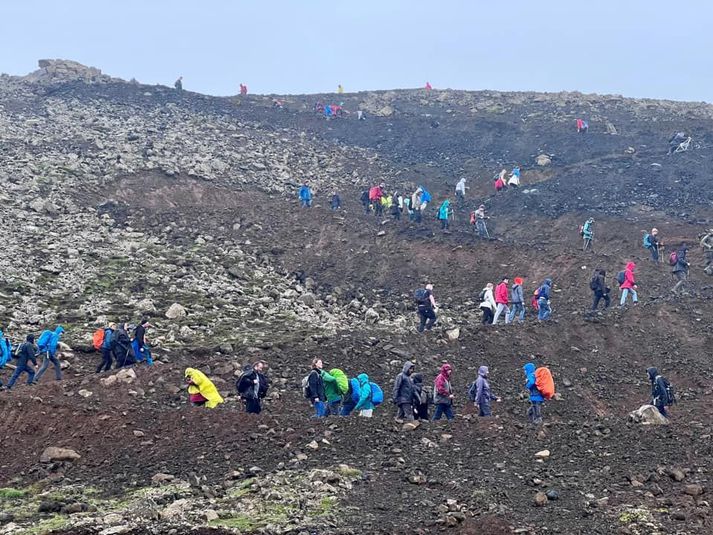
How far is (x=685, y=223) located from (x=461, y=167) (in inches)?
569

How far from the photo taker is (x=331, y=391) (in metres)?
17.3

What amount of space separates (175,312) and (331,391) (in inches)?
354

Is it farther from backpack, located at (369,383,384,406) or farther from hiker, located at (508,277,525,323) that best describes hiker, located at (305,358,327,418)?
hiker, located at (508,277,525,323)

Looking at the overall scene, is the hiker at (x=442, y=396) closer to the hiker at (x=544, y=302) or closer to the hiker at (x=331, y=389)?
the hiker at (x=331, y=389)

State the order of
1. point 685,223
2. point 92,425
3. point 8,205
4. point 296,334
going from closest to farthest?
Result: 1. point 92,425
2. point 296,334
3. point 8,205
4. point 685,223

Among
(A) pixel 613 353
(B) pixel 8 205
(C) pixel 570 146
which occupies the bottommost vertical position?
(A) pixel 613 353

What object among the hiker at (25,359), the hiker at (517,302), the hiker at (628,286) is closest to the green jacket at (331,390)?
the hiker at (25,359)

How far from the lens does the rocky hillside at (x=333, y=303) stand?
1327 centimetres

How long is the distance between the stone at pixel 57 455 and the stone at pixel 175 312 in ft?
30.8

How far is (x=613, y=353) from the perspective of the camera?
2441 cm

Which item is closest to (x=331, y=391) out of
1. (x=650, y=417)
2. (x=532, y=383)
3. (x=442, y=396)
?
(x=442, y=396)

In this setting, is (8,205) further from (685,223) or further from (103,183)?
(685,223)

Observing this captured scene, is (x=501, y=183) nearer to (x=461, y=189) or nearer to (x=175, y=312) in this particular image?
(x=461, y=189)

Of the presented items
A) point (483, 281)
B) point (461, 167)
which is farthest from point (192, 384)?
point (461, 167)
